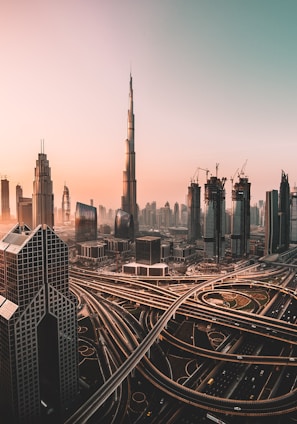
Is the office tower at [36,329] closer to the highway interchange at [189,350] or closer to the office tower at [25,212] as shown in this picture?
the highway interchange at [189,350]

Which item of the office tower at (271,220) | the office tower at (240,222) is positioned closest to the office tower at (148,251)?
the office tower at (240,222)

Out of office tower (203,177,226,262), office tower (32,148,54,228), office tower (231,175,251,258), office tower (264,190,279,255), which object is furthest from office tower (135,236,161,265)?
office tower (264,190,279,255)

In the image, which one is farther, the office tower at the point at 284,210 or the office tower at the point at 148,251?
the office tower at the point at 284,210

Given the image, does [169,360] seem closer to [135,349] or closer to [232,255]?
[135,349]

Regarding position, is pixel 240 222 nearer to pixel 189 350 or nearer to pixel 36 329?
pixel 189 350

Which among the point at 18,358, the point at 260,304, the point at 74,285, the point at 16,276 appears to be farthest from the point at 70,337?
the point at 260,304

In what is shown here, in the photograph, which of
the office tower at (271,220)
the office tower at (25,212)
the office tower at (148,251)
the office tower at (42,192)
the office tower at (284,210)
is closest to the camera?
the office tower at (148,251)
